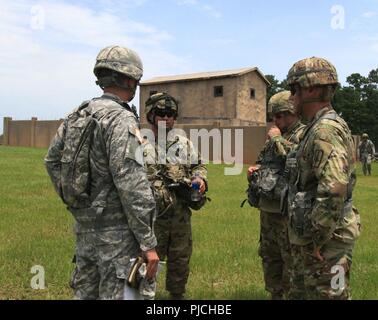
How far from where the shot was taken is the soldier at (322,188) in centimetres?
273

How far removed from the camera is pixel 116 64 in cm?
286

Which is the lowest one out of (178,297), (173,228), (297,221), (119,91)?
(178,297)

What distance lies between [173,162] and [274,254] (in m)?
1.26

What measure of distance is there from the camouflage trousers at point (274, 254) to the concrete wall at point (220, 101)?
28.2 metres

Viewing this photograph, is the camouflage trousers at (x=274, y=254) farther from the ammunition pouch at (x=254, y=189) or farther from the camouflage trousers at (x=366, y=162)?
the camouflage trousers at (x=366, y=162)

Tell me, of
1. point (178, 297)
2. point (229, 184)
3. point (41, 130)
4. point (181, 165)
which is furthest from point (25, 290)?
point (41, 130)

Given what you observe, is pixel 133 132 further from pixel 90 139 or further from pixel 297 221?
pixel 297 221

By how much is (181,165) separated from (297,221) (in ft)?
5.62

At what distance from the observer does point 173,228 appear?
4.35 meters

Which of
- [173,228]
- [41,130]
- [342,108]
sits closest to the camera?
[173,228]

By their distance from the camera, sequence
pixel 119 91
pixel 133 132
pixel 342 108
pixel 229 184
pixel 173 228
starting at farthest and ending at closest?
pixel 342 108, pixel 229 184, pixel 173 228, pixel 119 91, pixel 133 132

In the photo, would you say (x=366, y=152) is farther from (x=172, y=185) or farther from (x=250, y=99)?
(x=250, y=99)

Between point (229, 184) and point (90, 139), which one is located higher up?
point (90, 139)
